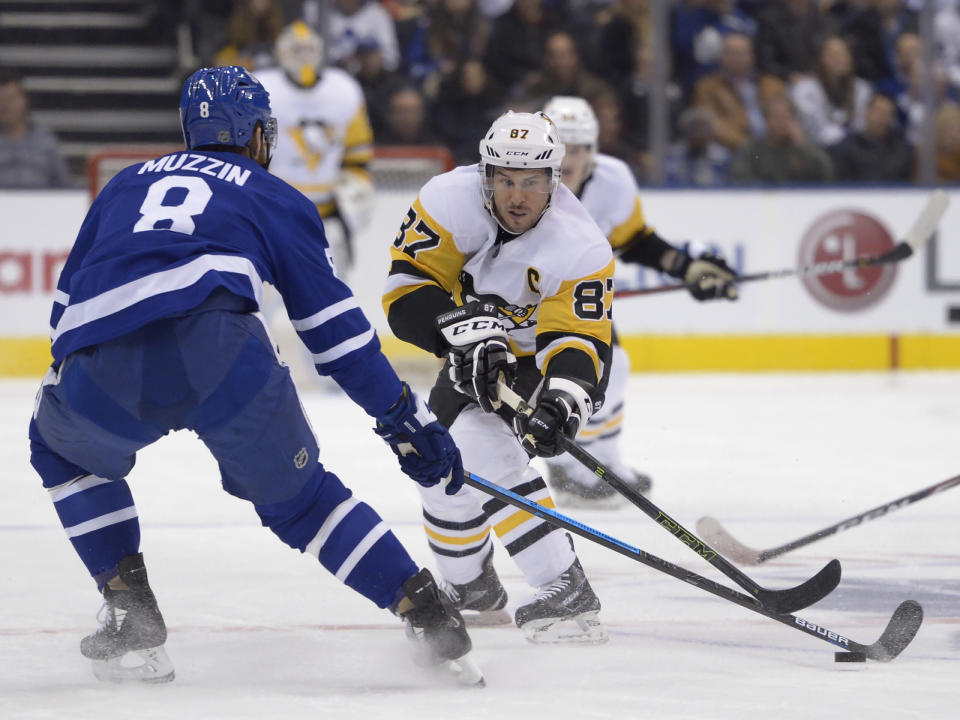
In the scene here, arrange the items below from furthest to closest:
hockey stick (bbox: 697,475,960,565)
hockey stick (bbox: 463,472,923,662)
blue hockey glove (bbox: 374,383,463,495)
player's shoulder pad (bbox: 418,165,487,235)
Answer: hockey stick (bbox: 697,475,960,565) < player's shoulder pad (bbox: 418,165,487,235) < hockey stick (bbox: 463,472,923,662) < blue hockey glove (bbox: 374,383,463,495)

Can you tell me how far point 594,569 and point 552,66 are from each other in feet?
13.4

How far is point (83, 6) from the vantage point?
784cm

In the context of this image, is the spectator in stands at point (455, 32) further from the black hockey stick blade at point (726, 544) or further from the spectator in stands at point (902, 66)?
the black hockey stick blade at point (726, 544)

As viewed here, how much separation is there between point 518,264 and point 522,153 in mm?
229

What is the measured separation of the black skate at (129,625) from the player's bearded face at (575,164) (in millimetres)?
2100

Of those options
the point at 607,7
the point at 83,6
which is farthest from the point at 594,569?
the point at 83,6

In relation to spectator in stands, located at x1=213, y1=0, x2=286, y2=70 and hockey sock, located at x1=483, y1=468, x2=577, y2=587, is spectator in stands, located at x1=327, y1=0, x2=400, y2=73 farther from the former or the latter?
hockey sock, located at x1=483, y1=468, x2=577, y2=587

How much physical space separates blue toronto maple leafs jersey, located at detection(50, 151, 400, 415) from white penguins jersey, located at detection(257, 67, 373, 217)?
163 inches

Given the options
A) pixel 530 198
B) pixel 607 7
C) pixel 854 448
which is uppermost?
pixel 607 7

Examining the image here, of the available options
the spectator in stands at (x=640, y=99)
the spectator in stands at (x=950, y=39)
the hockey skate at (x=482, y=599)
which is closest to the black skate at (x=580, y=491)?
the hockey skate at (x=482, y=599)

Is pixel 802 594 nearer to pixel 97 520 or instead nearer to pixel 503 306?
pixel 503 306

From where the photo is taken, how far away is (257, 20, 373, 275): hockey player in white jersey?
6539 millimetres

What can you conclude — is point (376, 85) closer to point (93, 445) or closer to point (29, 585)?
point (29, 585)

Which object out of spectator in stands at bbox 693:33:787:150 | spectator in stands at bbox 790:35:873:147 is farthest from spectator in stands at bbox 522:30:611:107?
spectator in stands at bbox 790:35:873:147
